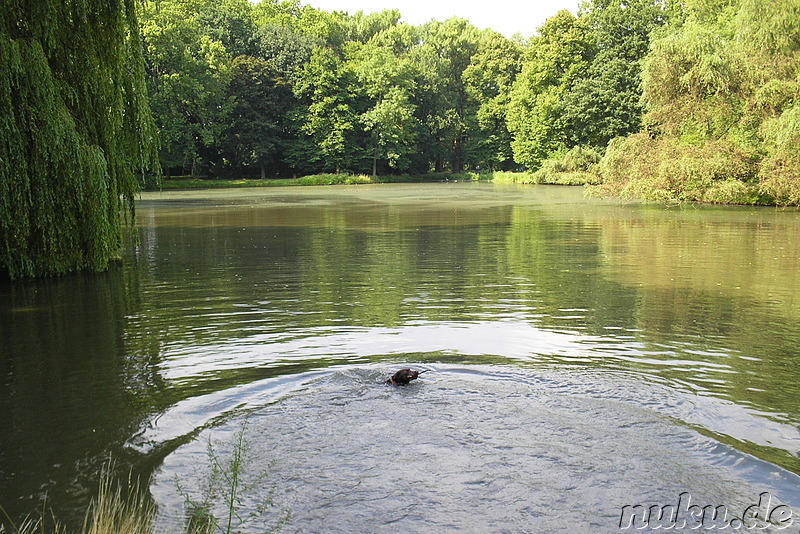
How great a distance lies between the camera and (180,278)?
14.8m

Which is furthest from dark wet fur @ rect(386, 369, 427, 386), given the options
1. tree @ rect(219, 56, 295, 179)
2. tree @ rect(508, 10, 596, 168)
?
tree @ rect(219, 56, 295, 179)

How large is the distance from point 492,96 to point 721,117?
5660 centimetres

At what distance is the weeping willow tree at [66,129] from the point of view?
1191 cm

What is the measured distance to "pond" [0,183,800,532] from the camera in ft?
17.2

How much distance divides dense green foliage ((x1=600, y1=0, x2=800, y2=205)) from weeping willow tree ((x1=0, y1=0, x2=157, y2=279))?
965 inches

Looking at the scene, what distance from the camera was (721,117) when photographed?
32938 mm

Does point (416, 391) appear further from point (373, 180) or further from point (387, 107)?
point (387, 107)

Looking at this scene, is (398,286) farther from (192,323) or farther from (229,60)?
(229,60)

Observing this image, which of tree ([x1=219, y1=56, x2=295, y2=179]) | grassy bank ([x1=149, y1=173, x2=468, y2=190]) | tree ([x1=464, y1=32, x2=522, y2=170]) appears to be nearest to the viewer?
grassy bank ([x1=149, y1=173, x2=468, y2=190])

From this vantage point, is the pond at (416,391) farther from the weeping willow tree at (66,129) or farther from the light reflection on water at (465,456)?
the weeping willow tree at (66,129)

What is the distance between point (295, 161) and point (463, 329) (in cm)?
6440

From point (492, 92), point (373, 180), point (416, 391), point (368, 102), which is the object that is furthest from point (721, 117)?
point (492, 92)

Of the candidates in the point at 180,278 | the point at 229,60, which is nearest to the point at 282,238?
the point at 180,278

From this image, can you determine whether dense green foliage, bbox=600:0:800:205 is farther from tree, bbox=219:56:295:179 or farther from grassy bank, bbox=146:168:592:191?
tree, bbox=219:56:295:179
